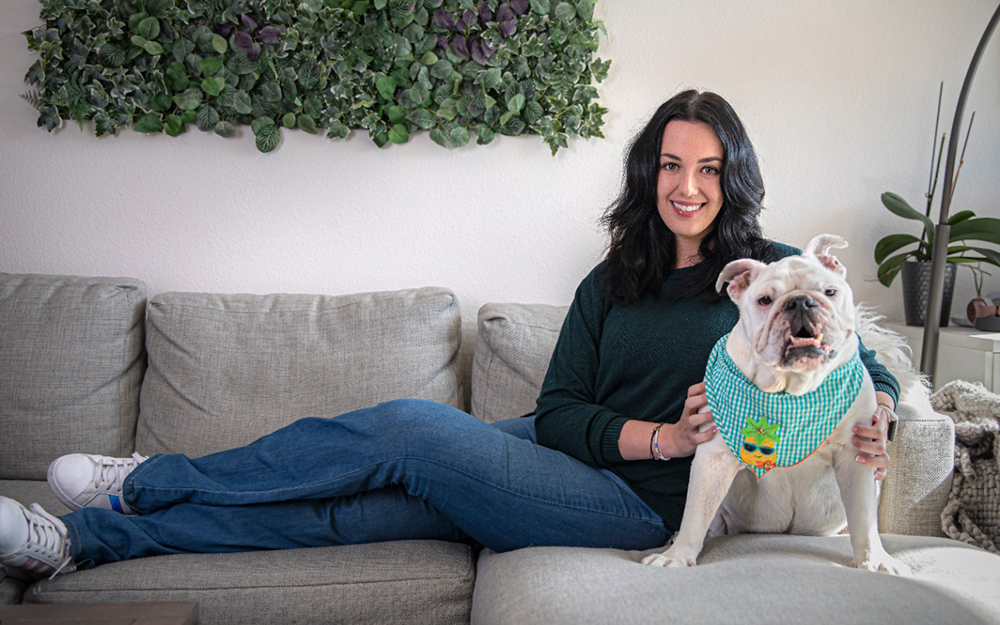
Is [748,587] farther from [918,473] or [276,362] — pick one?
[276,362]

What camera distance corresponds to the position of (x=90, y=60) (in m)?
2.12

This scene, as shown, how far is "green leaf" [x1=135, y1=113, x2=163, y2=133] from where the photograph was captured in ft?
7.02

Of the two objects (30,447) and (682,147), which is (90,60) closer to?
(30,447)

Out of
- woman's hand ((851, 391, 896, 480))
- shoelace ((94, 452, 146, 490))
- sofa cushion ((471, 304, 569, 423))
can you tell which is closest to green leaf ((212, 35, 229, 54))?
sofa cushion ((471, 304, 569, 423))

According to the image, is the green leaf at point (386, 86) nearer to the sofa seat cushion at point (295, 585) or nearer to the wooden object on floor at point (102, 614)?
the sofa seat cushion at point (295, 585)

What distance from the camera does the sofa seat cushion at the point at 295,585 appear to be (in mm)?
1289

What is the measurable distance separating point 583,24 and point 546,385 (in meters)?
1.19

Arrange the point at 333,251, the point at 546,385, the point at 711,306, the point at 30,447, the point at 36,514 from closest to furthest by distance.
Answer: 1. the point at 36,514
2. the point at 711,306
3. the point at 546,385
4. the point at 30,447
5. the point at 333,251

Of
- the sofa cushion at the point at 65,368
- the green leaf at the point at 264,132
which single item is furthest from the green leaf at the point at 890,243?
the sofa cushion at the point at 65,368

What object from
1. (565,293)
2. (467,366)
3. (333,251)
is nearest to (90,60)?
(333,251)

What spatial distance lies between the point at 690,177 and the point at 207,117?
4.85ft

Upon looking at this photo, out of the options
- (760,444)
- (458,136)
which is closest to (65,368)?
(458,136)

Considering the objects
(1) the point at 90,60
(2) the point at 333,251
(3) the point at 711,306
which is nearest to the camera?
(3) the point at 711,306

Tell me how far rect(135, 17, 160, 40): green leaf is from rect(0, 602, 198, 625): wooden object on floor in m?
1.63
